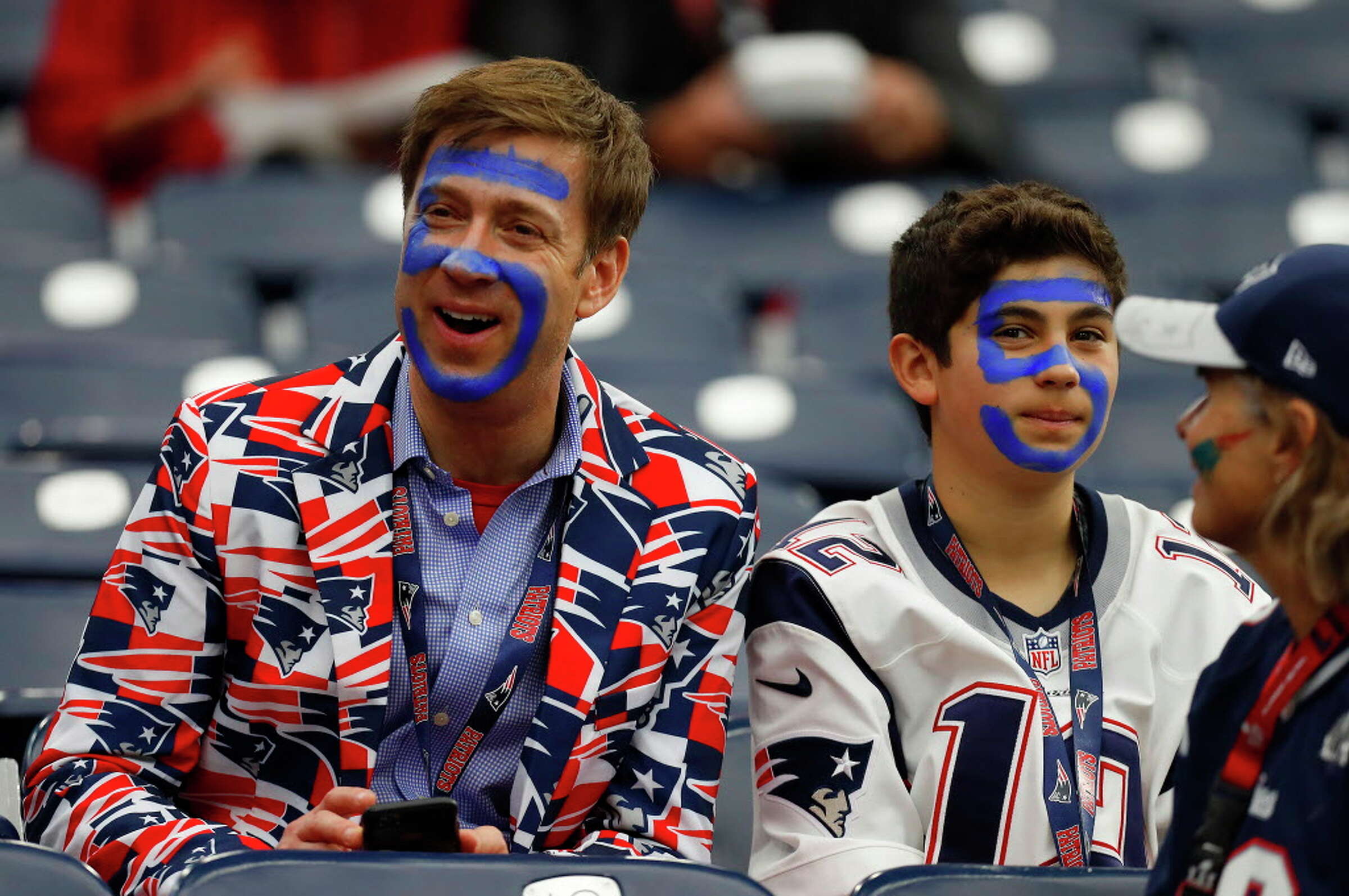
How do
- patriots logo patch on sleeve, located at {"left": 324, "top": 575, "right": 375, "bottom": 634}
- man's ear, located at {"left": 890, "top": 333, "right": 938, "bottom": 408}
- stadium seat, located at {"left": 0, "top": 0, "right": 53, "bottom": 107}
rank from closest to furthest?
patriots logo patch on sleeve, located at {"left": 324, "top": 575, "right": 375, "bottom": 634}, man's ear, located at {"left": 890, "top": 333, "right": 938, "bottom": 408}, stadium seat, located at {"left": 0, "top": 0, "right": 53, "bottom": 107}

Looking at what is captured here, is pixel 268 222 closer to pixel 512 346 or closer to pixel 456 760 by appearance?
pixel 512 346

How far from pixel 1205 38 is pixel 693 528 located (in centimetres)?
355

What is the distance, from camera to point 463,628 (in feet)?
6.74

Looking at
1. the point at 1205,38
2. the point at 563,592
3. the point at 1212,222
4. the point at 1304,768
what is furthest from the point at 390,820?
the point at 1205,38

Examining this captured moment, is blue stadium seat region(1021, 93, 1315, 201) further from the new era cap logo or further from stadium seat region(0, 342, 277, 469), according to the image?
the new era cap logo

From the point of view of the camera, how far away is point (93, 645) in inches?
77.4

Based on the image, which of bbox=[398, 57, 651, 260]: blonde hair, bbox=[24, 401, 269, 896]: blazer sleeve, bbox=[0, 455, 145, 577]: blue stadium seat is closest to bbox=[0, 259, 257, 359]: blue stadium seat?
bbox=[0, 455, 145, 577]: blue stadium seat

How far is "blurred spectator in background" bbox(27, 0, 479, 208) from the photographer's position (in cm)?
415

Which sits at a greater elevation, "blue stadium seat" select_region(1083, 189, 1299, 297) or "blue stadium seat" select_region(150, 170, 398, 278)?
"blue stadium seat" select_region(1083, 189, 1299, 297)

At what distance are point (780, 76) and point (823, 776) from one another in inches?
95.7

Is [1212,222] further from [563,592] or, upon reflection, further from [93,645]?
[93,645]

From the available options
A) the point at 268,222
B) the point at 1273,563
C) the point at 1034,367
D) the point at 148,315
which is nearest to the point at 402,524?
the point at 1034,367

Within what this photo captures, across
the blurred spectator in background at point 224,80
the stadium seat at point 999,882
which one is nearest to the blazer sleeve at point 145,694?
the stadium seat at point 999,882

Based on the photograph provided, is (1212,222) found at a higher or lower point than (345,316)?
higher
